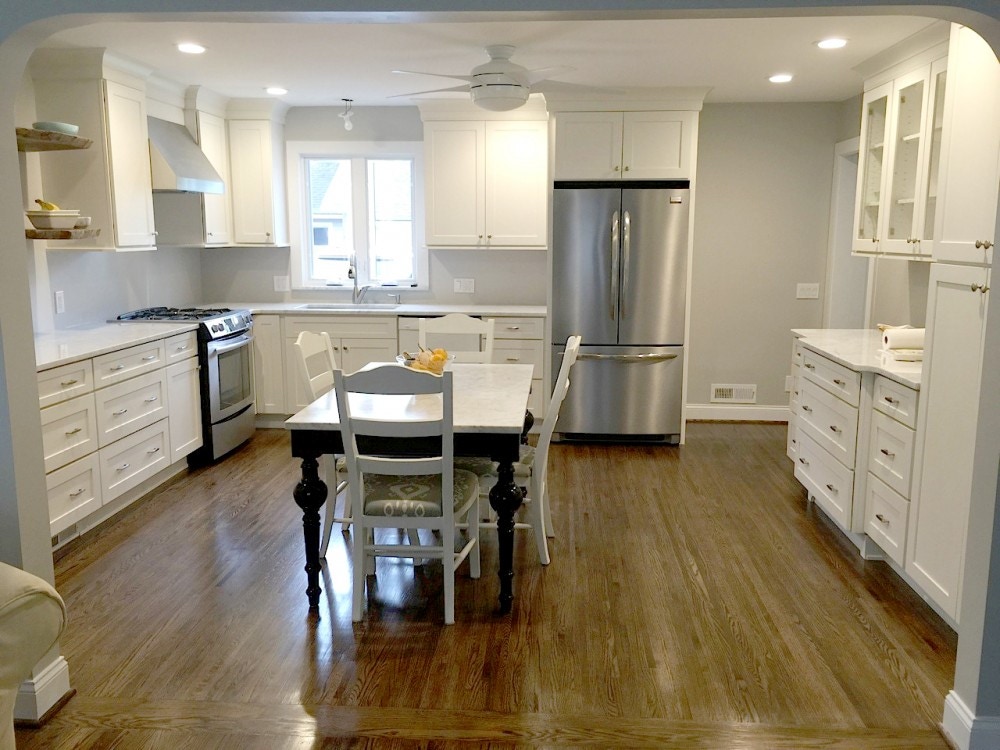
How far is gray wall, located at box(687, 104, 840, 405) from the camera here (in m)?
5.90

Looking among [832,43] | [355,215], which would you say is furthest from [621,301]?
[355,215]

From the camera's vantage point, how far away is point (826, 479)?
4.02 meters

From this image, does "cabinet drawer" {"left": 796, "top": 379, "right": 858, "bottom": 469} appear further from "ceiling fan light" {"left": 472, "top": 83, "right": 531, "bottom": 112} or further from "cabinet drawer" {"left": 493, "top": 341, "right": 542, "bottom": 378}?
"ceiling fan light" {"left": 472, "top": 83, "right": 531, "bottom": 112}

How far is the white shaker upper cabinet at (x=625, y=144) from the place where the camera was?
5328mm

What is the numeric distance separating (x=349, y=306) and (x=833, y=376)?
359 centimetres

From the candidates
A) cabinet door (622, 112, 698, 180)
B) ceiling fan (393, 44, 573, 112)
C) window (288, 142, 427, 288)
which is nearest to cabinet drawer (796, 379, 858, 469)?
cabinet door (622, 112, 698, 180)

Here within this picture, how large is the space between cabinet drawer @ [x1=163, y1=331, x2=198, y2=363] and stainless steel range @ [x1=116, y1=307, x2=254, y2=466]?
2.2 inches

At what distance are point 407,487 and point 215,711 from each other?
0.97 meters

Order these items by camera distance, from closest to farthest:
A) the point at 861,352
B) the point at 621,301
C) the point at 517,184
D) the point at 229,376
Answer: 1. the point at 861,352
2. the point at 229,376
3. the point at 621,301
4. the point at 517,184

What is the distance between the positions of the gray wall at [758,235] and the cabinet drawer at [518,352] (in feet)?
4.21

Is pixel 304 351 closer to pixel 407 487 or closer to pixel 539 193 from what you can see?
pixel 407 487

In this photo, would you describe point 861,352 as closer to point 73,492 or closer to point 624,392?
point 624,392

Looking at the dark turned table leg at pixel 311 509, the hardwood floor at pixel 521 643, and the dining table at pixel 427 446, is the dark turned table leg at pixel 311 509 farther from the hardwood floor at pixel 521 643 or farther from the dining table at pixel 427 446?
the hardwood floor at pixel 521 643

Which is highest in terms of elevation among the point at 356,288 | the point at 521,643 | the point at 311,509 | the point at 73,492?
the point at 356,288
